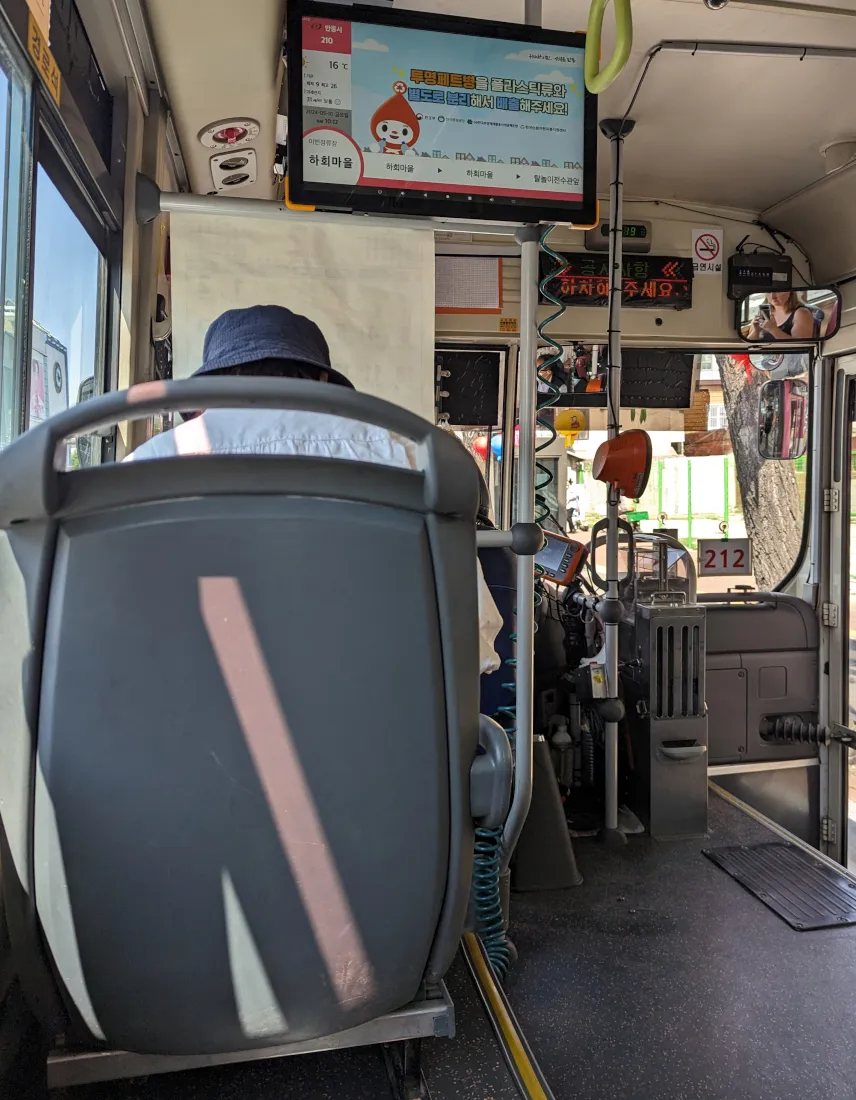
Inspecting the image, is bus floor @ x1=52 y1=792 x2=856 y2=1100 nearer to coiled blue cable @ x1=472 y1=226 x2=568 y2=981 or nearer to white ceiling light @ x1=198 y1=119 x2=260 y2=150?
coiled blue cable @ x1=472 y1=226 x2=568 y2=981

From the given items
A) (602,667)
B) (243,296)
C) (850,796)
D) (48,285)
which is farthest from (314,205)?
(850,796)

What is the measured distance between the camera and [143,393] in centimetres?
77

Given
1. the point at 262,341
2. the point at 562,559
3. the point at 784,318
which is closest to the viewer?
the point at 262,341

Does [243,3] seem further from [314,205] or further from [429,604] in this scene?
[429,604]

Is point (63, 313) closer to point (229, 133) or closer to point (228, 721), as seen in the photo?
point (229, 133)

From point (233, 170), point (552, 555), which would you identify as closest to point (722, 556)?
point (552, 555)

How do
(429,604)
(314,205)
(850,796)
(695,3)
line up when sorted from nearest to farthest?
(429,604)
(314,205)
(695,3)
(850,796)

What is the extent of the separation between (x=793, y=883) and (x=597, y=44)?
2.60 meters

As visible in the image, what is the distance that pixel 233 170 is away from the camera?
104 inches

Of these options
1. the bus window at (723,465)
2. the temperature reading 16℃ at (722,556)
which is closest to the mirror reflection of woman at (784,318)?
the bus window at (723,465)

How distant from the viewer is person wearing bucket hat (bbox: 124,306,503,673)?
1.06m

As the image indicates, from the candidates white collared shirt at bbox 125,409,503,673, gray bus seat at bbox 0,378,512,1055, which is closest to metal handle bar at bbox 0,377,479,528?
gray bus seat at bbox 0,378,512,1055

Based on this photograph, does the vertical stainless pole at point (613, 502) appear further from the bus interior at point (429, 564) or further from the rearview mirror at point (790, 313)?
the rearview mirror at point (790, 313)

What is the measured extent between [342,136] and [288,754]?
1373mm
